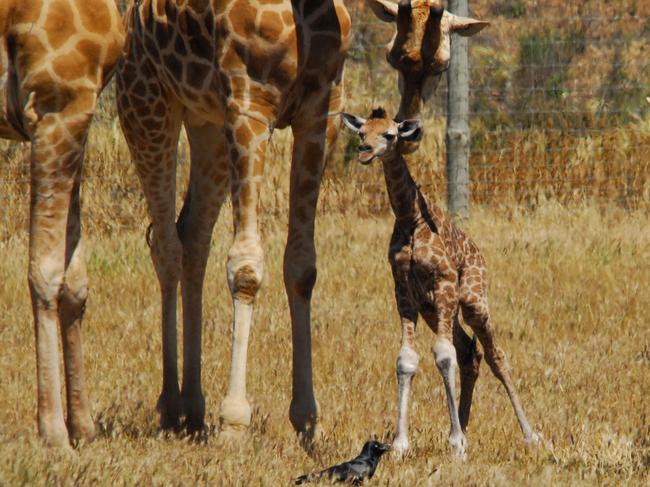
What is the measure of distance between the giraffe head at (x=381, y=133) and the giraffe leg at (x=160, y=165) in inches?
50.6

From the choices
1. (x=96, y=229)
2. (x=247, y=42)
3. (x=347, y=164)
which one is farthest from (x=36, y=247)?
(x=347, y=164)

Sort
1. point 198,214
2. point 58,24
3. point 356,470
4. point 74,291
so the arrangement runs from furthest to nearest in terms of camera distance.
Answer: point 198,214 < point 74,291 < point 58,24 < point 356,470

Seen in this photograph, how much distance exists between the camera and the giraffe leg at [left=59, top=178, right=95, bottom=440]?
19.4 ft

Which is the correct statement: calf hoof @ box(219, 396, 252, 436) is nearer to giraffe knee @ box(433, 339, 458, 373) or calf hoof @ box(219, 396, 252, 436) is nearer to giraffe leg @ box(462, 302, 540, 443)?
giraffe knee @ box(433, 339, 458, 373)

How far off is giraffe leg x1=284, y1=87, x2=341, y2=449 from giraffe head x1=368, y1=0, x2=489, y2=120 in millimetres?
490

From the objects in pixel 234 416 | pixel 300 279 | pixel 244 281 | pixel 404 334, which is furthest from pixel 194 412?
pixel 404 334

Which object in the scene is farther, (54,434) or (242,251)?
(242,251)

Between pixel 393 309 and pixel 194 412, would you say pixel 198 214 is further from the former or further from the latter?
pixel 393 309

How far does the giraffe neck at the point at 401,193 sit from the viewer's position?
248 inches

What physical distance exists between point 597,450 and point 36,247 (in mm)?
2849

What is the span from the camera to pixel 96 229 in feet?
40.4

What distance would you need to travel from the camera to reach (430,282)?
6.17 meters

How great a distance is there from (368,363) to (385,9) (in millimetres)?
2678

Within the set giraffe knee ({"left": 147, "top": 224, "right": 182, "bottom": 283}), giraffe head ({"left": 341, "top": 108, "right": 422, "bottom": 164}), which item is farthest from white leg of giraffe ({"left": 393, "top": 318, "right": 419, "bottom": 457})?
giraffe knee ({"left": 147, "top": 224, "right": 182, "bottom": 283})
